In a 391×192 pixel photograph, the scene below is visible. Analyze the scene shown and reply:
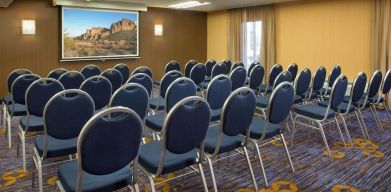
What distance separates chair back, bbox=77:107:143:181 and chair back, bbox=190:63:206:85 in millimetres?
4514

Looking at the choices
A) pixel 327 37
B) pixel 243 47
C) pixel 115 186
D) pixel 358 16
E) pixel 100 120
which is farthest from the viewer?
pixel 243 47

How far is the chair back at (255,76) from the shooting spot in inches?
236

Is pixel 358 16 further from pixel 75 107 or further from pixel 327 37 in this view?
pixel 75 107

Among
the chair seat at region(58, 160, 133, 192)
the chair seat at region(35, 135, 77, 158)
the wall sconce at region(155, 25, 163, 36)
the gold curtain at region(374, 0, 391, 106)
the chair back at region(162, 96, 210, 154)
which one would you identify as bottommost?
the chair seat at region(58, 160, 133, 192)

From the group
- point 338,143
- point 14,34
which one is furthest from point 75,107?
point 14,34

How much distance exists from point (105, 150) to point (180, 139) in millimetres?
589

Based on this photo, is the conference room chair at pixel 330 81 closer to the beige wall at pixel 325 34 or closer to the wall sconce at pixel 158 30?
the beige wall at pixel 325 34

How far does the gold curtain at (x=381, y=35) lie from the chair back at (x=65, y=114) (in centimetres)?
654

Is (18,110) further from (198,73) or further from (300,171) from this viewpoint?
(300,171)

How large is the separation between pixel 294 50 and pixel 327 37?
40.4 inches

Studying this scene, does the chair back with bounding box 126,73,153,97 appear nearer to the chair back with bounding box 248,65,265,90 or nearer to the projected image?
the chair back with bounding box 248,65,265,90

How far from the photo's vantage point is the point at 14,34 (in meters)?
7.98

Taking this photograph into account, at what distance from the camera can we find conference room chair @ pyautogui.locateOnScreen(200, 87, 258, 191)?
2756 millimetres

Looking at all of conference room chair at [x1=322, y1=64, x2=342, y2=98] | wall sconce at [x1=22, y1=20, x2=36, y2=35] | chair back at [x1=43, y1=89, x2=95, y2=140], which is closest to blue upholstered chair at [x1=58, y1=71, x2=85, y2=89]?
chair back at [x1=43, y1=89, x2=95, y2=140]
